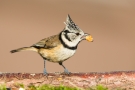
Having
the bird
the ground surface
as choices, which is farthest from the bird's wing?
the ground surface

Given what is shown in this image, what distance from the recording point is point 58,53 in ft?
7.38

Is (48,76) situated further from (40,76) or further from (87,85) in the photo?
(87,85)

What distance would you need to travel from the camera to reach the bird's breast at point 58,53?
7.29ft

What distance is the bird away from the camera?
2.21 meters

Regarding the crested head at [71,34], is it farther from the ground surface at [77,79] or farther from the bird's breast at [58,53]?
the ground surface at [77,79]

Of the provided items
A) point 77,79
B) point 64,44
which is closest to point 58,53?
point 64,44

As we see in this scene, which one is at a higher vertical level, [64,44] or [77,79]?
[64,44]

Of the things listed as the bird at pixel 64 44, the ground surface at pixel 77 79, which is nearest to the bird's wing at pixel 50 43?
the bird at pixel 64 44

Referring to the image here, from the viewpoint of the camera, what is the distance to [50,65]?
4160 mm

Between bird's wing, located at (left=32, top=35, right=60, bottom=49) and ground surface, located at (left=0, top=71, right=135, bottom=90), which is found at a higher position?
bird's wing, located at (left=32, top=35, right=60, bottom=49)

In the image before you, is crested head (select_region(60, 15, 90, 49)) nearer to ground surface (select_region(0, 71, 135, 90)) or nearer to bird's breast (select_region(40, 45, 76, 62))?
bird's breast (select_region(40, 45, 76, 62))

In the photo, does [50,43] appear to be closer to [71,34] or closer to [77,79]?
[71,34]

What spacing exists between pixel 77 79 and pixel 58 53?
199mm

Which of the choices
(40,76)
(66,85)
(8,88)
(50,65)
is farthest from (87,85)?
(50,65)
